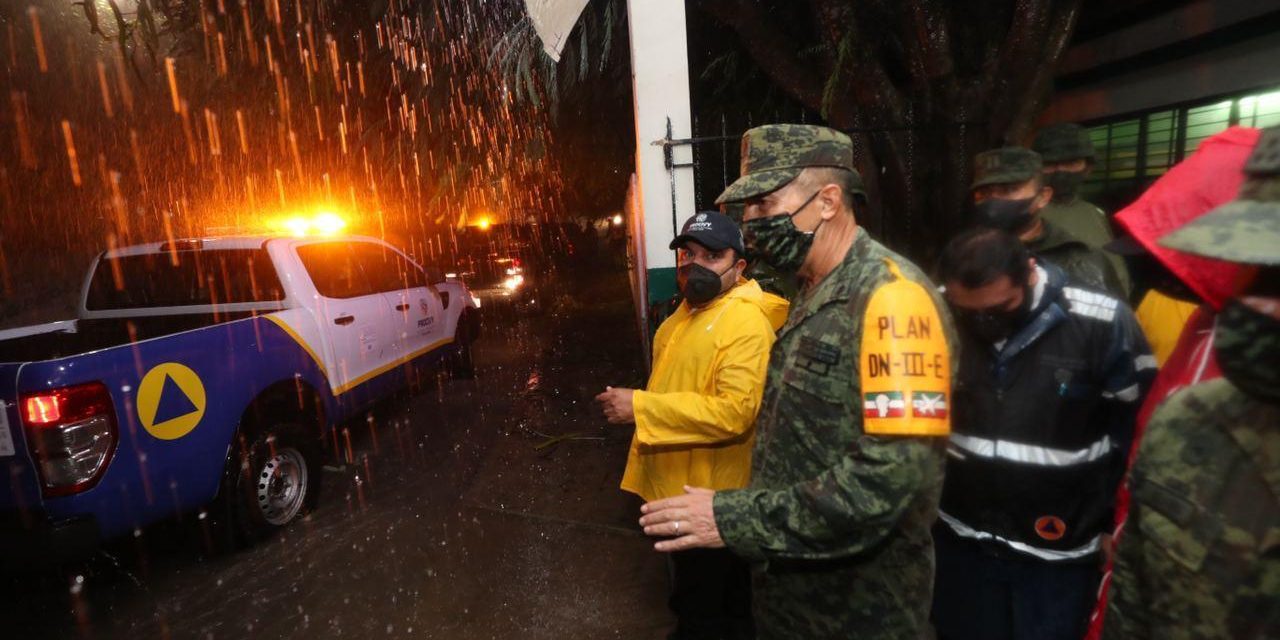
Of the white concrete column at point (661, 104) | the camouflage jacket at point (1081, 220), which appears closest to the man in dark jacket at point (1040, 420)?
the camouflage jacket at point (1081, 220)

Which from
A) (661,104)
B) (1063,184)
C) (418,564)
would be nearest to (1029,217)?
(1063,184)

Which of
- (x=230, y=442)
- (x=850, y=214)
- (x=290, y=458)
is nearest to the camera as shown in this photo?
(x=850, y=214)

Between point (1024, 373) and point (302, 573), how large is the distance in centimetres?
389

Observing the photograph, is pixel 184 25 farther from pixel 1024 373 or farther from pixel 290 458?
pixel 1024 373

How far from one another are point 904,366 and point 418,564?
11.0 feet

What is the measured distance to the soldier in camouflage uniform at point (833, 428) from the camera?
54.4 inches

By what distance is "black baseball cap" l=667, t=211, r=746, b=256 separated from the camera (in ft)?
8.43

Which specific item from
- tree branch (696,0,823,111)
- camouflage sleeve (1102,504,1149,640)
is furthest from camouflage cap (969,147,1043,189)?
tree branch (696,0,823,111)

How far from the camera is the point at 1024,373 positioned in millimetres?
1942

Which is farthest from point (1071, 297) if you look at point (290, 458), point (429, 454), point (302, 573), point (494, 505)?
point (429, 454)

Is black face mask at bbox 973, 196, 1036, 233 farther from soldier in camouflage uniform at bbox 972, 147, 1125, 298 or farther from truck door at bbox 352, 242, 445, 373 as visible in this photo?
truck door at bbox 352, 242, 445, 373

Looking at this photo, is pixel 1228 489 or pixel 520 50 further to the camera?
pixel 520 50

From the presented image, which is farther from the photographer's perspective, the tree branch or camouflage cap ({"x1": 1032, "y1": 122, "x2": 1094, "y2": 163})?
the tree branch

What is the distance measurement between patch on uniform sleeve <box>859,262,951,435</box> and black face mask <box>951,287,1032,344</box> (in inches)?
25.1
